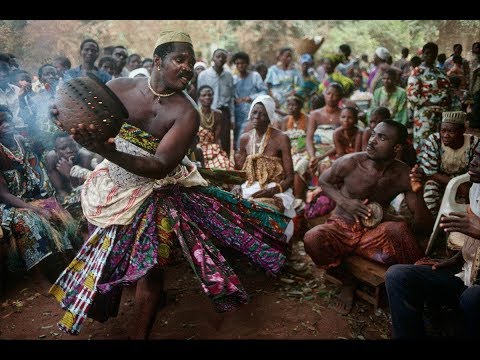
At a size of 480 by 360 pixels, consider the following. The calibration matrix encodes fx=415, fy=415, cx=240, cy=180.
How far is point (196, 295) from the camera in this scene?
362cm

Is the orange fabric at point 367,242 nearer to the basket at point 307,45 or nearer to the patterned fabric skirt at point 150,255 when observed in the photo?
the patterned fabric skirt at point 150,255

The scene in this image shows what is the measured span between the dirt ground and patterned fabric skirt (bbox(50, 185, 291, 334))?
50 cm

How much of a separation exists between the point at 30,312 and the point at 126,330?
0.90 metres

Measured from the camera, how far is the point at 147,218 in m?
2.65

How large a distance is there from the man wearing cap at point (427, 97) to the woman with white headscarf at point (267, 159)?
6.36 feet

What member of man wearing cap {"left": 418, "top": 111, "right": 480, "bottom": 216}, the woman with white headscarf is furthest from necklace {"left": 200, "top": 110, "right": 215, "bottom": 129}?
man wearing cap {"left": 418, "top": 111, "right": 480, "bottom": 216}

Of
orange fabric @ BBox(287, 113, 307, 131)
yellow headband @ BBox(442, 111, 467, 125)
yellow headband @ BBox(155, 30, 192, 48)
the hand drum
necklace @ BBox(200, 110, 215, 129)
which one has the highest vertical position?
yellow headband @ BBox(155, 30, 192, 48)

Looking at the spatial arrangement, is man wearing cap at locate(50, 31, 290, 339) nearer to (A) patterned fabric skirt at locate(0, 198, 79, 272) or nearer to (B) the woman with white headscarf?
(A) patterned fabric skirt at locate(0, 198, 79, 272)

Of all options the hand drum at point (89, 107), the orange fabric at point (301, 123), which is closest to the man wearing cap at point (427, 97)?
the orange fabric at point (301, 123)

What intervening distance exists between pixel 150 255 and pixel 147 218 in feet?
0.81

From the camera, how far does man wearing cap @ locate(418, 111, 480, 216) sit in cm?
400

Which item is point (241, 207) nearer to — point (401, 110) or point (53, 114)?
Answer: point (53, 114)

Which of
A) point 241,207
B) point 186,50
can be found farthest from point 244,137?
point 186,50

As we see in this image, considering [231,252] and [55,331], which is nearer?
[55,331]
